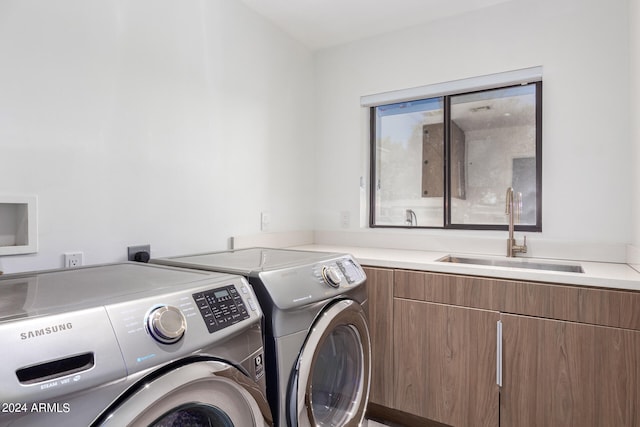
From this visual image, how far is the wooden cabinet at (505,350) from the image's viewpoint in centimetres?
142

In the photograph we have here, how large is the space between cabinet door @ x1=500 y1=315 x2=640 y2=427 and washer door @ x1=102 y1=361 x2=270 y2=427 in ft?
3.76

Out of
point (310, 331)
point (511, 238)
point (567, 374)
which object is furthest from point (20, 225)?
point (511, 238)

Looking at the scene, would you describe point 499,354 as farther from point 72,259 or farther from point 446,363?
point 72,259

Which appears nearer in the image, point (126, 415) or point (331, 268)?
point (126, 415)

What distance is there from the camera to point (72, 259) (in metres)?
1.42

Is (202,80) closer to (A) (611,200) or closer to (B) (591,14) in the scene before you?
(B) (591,14)

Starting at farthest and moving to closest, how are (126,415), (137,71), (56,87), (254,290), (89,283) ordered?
(137,71), (56,87), (254,290), (89,283), (126,415)

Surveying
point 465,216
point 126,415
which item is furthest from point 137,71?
point 465,216

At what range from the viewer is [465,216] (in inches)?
100

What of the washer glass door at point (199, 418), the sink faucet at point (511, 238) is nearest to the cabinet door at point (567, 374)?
the sink faucet at point (511, 238)

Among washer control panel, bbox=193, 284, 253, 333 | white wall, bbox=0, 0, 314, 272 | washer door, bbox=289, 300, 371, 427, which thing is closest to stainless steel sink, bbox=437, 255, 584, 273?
washer door, bbox=289, 300, 371, 427

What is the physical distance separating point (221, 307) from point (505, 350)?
129 cm

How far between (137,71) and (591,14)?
232cm

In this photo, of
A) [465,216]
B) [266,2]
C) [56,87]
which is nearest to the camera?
[56,87]
